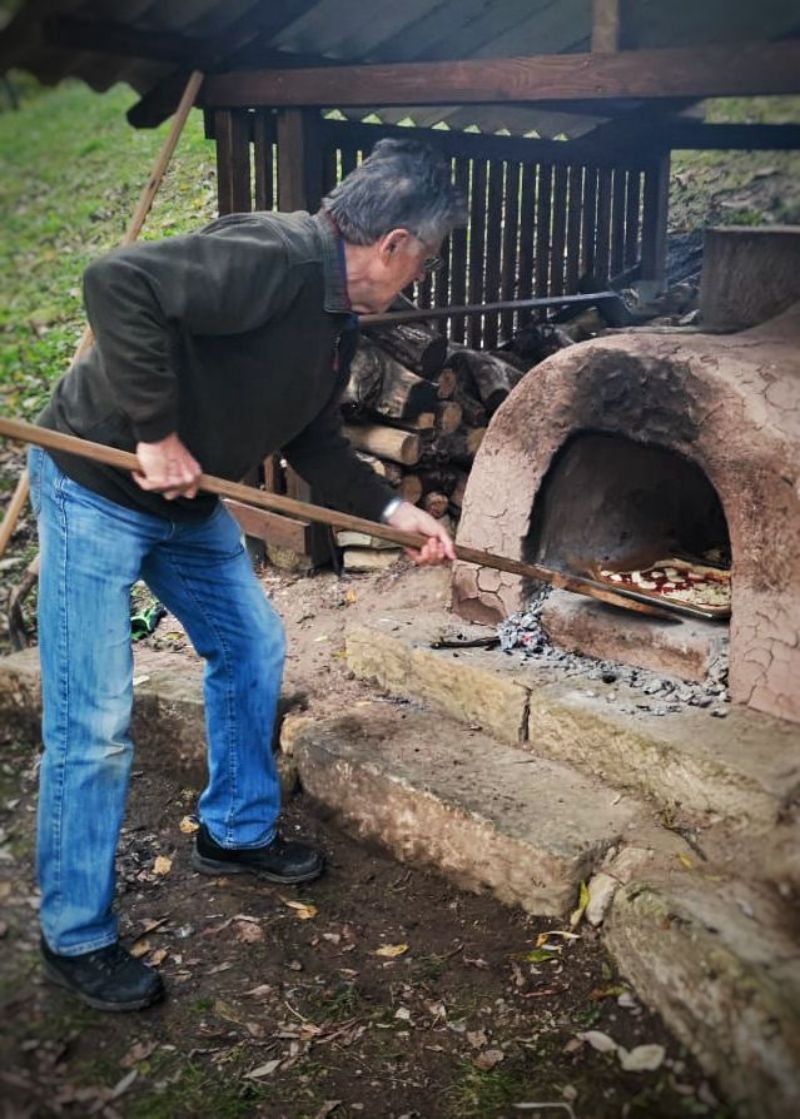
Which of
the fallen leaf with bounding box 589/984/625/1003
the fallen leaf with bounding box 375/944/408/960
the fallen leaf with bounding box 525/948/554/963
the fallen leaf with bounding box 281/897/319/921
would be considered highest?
the fallen leaf with bounding box 589/984/625/1003

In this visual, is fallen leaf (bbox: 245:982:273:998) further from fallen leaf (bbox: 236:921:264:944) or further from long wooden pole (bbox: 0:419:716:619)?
long wooden pole (bbox: 0:419:716:619)

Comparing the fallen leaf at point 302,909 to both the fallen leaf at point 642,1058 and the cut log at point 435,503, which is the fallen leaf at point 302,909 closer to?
the fallen leaf at point 642,1058

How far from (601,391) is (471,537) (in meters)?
0.82

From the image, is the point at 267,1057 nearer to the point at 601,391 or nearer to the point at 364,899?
the point at 364,899

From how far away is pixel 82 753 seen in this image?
2.67m

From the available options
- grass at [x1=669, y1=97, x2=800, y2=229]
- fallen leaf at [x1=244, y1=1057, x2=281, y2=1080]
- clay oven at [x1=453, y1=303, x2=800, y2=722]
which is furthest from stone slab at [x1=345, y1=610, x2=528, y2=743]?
grass at [x1=669, y1=97, x2=800, y2=229]

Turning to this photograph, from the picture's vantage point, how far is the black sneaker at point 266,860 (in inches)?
133

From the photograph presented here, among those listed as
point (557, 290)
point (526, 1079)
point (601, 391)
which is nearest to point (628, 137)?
point (557, 290)

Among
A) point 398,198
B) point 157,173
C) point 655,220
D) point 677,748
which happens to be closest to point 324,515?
point 398,198

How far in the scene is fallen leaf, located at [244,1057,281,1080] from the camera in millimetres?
2623

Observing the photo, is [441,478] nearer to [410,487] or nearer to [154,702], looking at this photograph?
[410,487]

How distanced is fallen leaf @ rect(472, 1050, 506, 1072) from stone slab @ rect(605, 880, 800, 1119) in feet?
1.32

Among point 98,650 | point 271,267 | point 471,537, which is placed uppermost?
point 271,267

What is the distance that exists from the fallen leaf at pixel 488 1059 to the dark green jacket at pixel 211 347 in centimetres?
161
